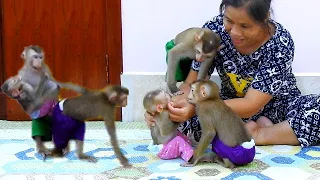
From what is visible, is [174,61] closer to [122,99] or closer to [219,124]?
[219,124]

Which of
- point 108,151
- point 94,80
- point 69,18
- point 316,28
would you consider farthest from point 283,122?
point 69,18

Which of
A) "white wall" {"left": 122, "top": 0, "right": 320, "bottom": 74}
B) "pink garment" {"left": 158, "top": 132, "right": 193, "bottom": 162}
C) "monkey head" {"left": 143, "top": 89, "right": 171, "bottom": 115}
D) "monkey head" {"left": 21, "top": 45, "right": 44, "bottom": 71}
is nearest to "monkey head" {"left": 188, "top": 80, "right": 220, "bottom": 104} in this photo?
"monkey head" {"left": 143, "top": 89, "right": 171, "bottom": 115}

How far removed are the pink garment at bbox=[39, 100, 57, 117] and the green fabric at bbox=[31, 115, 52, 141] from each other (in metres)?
0.02

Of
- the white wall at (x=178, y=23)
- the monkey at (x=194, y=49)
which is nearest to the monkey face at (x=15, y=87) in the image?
the monkey at (x=194, y=49)

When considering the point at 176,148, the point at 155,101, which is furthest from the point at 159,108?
the point at 176,148

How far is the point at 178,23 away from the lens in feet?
9.16

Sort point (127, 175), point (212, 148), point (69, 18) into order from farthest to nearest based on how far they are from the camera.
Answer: point (69, 18) < point (212, 148) < point (127, 175)

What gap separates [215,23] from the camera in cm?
246

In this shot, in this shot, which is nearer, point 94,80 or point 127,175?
point 127,175

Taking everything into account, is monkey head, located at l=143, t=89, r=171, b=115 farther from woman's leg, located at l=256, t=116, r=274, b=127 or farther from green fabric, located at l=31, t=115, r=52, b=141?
woman's leg, located at l=256, t=116, r=274, b=127

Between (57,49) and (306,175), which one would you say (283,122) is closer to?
(306,175)

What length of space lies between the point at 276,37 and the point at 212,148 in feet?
1.77

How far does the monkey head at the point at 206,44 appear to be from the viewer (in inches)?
89.0

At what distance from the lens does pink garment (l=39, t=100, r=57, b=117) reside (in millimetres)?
1538
